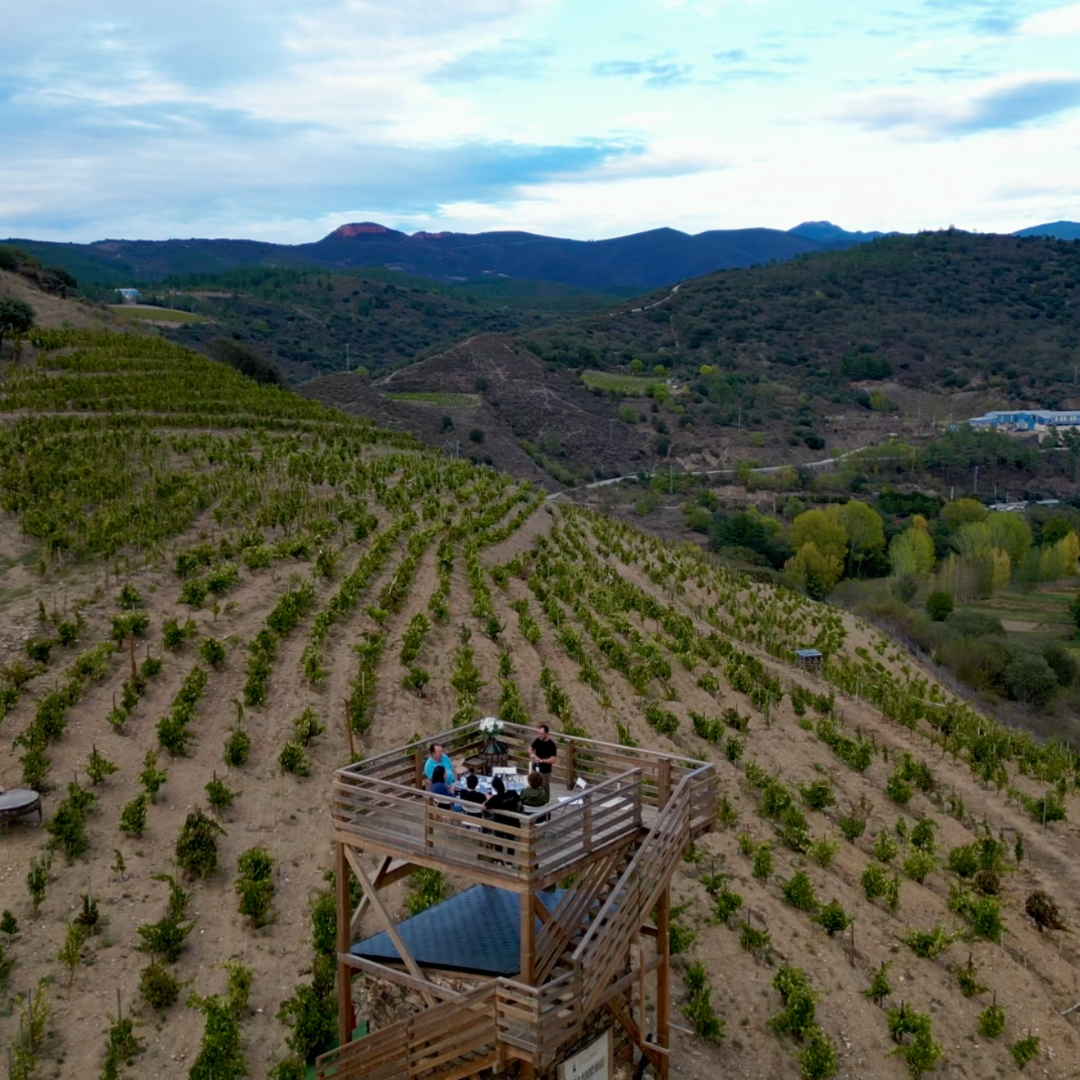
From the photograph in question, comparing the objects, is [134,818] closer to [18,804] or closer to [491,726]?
[18,804]

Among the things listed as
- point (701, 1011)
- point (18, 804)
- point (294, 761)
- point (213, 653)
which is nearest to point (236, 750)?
point (294, 761)

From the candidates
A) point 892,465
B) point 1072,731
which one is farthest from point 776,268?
point 1072,731

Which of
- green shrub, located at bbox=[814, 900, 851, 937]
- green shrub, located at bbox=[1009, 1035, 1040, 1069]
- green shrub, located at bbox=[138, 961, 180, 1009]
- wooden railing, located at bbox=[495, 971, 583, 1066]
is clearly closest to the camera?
wooden railing, located at bbox=[495, 971, 583, 1066]

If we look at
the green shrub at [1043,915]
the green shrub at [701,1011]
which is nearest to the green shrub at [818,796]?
the green shrub at [1043,915]

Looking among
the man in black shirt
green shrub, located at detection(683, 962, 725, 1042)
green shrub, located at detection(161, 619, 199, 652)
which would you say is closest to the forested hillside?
green shrub, located at detection(161, 619, 199, 652)

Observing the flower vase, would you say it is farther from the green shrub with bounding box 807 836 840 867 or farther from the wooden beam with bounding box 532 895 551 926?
the green shrub with bounding box 807 836 840 867
